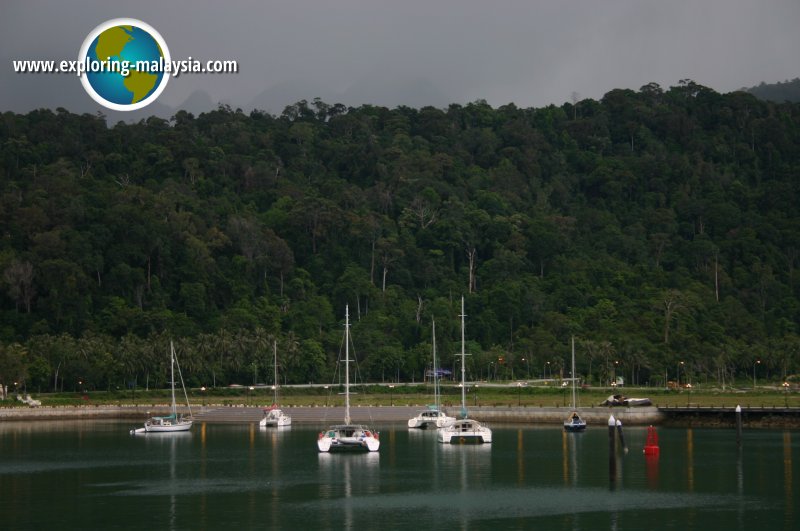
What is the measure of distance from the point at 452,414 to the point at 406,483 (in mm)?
37065

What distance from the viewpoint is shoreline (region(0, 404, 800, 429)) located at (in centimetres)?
10338

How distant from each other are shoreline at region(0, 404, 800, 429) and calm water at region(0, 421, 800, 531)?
15.1 feet

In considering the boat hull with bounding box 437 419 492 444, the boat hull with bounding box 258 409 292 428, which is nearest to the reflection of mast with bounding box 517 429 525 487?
the boat hull with bounding box 437 419 492 444

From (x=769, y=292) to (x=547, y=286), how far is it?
33.2 metres

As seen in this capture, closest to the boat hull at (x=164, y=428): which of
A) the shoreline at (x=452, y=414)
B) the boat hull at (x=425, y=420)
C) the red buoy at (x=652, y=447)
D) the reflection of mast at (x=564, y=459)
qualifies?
the shoreline at (x=452, y=414)

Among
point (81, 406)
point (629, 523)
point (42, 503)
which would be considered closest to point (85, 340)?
point (81, 406)

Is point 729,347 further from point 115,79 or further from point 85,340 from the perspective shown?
point 115,79

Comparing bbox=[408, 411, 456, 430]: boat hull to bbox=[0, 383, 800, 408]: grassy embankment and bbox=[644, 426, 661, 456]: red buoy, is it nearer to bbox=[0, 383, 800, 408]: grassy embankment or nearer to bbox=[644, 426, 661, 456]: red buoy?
bbox=[0, 383, 800, 408]: grassy embankment

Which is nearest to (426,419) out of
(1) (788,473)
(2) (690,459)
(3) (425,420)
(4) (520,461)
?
(3) (425,420)

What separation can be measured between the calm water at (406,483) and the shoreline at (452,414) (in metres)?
4.59

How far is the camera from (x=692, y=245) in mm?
193625

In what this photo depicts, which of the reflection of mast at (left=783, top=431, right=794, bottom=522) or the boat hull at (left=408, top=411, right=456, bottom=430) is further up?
the boat hull at (left=408, top=411, right=456, bottom=430)

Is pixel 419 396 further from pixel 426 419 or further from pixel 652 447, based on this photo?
pixel 652 447

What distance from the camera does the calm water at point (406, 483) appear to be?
59.4 m
